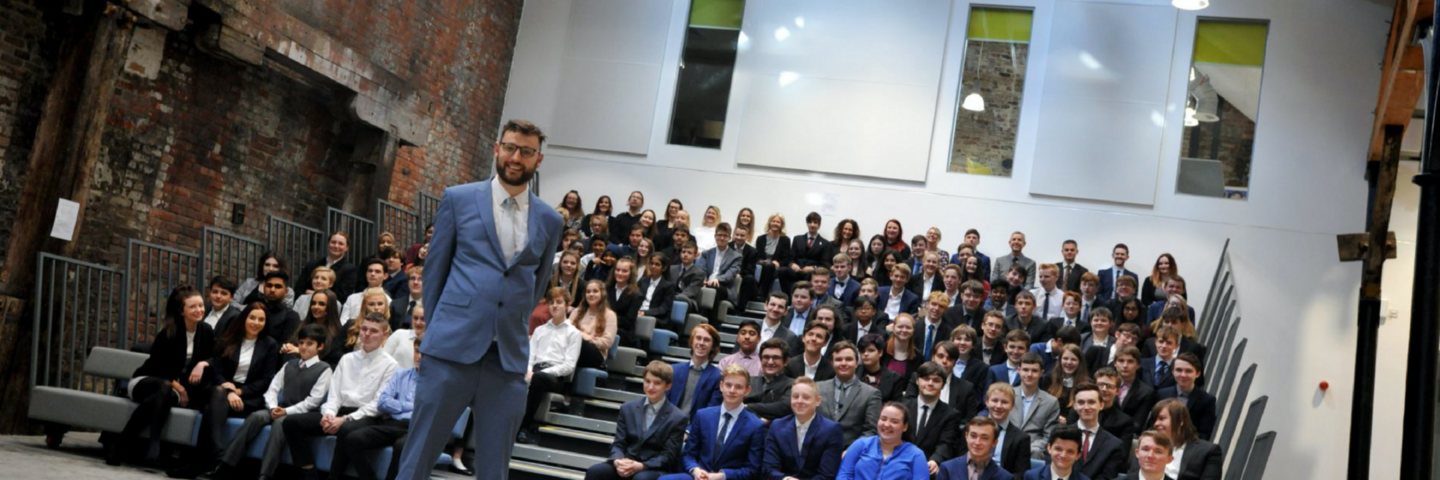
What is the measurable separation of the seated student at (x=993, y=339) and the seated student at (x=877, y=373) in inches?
39.5

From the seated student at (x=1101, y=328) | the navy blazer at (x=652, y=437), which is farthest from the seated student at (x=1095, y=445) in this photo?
the navy blazer at (x=652, y=437)

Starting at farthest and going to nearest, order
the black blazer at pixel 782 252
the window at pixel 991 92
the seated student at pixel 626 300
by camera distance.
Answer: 1. the window at pixel 991 92
2. the black blazer at pixel 782 252
3. the seated student at pixel 626 300

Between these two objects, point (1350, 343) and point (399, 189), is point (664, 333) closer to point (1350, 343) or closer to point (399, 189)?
point (399, 189)

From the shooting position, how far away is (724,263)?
424 inches

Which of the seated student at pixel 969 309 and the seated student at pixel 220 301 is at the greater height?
the seated student at pixel 969 309

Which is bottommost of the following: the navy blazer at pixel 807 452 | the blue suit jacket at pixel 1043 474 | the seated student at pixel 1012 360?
the navy blazer at pixel 807 452

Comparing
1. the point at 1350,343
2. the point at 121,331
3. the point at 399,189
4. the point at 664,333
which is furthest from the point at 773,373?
the point at 1350,343

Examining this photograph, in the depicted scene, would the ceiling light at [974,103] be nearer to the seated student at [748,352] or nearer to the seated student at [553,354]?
the seated student at [748,352]

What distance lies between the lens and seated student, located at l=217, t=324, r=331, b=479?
646 cm

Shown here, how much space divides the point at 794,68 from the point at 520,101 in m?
3.01

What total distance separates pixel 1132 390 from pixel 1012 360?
2.51 feet

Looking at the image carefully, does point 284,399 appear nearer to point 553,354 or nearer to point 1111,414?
point 553,354

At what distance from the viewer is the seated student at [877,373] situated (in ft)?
24.6

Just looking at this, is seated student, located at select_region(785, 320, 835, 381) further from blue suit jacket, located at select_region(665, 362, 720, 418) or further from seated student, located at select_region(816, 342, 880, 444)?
blue suit jacket, located at select_region(665, 362, 720, 418)
